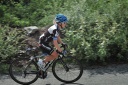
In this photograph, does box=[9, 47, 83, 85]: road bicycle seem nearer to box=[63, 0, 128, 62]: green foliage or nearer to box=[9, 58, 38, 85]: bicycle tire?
box=[9, 58, 38, 85]: bicycle tire

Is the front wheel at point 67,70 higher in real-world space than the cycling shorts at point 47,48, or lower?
lower

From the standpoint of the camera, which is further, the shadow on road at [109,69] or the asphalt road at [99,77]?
the shadow on road at [109,69]

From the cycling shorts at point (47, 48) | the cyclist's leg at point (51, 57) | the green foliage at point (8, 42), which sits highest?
the green foliage at point (8, 42)

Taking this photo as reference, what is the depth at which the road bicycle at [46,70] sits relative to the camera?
25.5 feet

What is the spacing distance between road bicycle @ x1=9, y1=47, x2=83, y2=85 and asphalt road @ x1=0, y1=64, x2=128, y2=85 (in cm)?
15

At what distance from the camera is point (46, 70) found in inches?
308

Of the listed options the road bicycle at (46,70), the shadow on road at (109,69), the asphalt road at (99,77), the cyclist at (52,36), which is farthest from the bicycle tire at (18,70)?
the shadow on road at (109,69)

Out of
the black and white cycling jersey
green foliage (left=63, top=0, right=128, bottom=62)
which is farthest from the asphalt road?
the black and white cycling jersey

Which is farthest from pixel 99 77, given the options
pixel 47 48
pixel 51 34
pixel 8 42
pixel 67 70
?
pixel 8 42

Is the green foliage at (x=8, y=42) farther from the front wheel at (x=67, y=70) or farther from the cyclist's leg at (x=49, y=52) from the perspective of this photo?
the front wheel at (x=67, y=70)

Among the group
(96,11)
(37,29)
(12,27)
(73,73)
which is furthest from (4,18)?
Result: (73,73)

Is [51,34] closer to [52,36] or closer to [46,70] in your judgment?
[52,36]

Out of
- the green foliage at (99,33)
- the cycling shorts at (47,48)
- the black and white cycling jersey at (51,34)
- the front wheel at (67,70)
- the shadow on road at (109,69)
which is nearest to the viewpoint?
the black and white cycling jersey at (51,34)

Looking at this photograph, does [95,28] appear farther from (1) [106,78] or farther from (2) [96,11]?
(1) [106,78]
